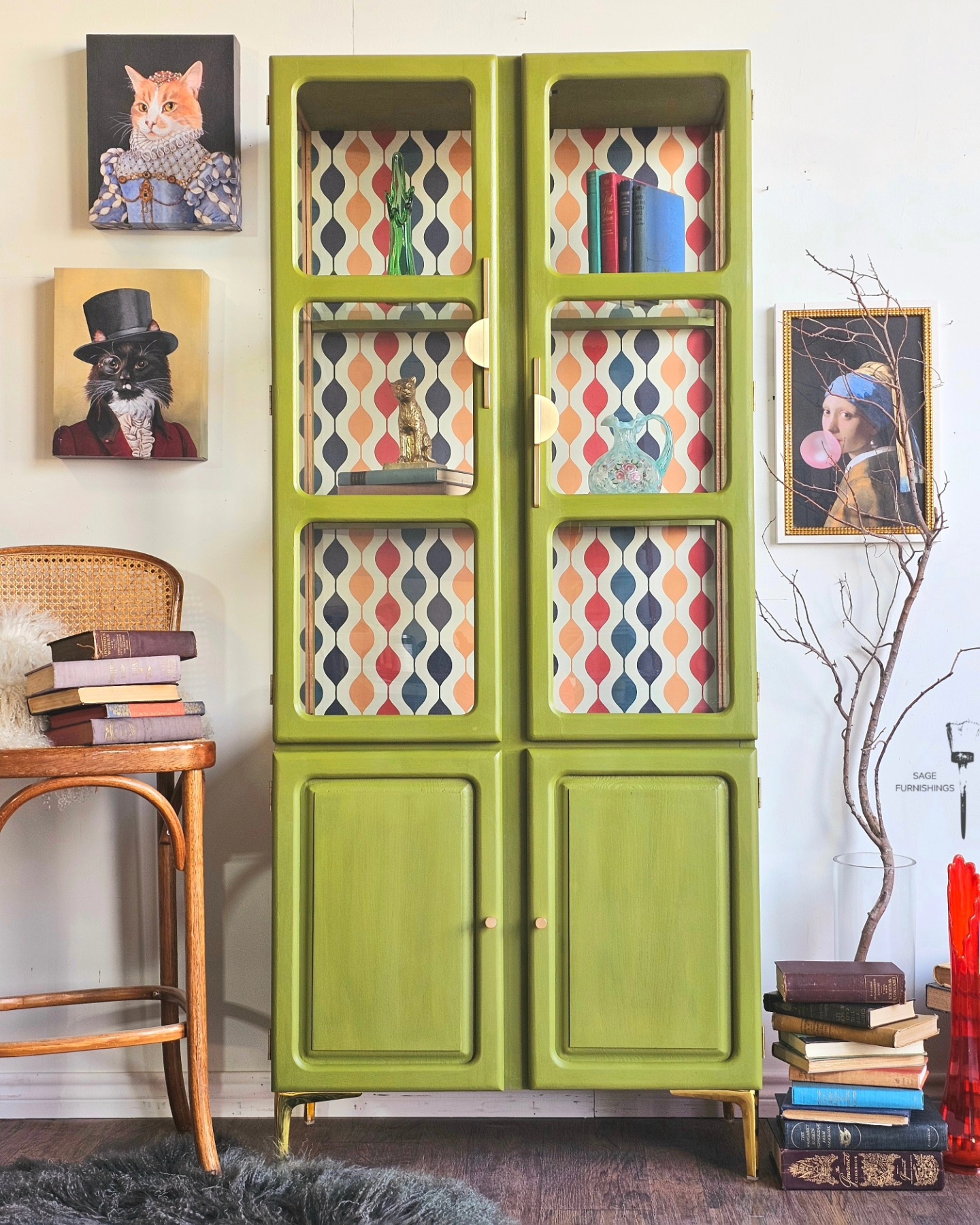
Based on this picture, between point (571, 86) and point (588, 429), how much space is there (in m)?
0.67

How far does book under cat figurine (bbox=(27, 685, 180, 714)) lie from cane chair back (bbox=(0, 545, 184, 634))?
327 mm

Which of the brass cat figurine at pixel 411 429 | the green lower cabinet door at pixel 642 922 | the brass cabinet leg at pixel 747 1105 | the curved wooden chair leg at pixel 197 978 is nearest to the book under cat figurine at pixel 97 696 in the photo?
the curved wooden chair leg at pixel 197 978

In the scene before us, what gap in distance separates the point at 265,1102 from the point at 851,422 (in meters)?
2.10

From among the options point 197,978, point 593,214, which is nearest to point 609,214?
point 593,214

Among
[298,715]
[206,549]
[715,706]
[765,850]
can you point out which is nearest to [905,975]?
[765,850]

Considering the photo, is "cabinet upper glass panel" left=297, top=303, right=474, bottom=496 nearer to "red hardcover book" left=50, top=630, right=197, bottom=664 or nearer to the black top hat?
"red hardcover book" left=50, top=630, right=197, bottom=664

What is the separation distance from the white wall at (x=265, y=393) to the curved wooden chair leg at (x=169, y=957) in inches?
5.6

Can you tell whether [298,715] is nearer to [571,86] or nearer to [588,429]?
[588,429]

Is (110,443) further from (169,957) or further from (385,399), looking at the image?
(169,957)

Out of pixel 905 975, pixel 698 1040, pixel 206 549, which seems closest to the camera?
pixel 698 1040

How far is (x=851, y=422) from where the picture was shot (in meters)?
2.41

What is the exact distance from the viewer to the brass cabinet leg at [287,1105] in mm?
1975

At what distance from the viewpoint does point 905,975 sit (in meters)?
2.27

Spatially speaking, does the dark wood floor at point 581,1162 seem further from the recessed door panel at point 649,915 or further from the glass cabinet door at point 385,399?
the glass cabinet door at point 385,399
